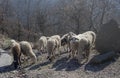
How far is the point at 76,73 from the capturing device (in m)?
14.2

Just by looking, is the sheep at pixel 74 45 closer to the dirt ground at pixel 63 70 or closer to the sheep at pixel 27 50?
the dirt ground at pixel 63 70

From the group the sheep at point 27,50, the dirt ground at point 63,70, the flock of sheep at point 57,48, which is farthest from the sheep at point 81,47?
the sheep at point 27,50

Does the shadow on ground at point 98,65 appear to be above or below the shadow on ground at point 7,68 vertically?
above

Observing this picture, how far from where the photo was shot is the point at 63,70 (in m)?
14.7

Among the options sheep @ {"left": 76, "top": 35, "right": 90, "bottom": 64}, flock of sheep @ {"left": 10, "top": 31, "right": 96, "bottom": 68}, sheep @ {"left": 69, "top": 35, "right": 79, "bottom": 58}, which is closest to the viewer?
sheep @ {"left": 76, "top": 35, "right": 90, "bottom": 64}

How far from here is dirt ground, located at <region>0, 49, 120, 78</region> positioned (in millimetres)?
13898

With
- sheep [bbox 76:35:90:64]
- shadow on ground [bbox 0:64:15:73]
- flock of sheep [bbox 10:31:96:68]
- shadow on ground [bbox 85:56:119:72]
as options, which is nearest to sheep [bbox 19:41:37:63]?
flock of sheep [bbox 10:31:96:68]

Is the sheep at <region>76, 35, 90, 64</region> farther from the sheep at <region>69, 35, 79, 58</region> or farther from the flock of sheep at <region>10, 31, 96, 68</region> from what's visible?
the sheep at <region>69, 35, 79, 58</region>

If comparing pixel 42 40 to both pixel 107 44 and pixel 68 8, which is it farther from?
pixel 68 8

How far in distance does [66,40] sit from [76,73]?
193 inches

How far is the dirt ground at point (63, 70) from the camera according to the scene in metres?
13.9

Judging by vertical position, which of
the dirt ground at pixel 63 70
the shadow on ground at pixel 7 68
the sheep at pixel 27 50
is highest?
the sheep at pixel 27 50

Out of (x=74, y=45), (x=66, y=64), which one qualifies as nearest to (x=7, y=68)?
(x=66, y=64)

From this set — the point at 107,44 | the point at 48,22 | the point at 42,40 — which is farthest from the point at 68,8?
the point at 107,44
